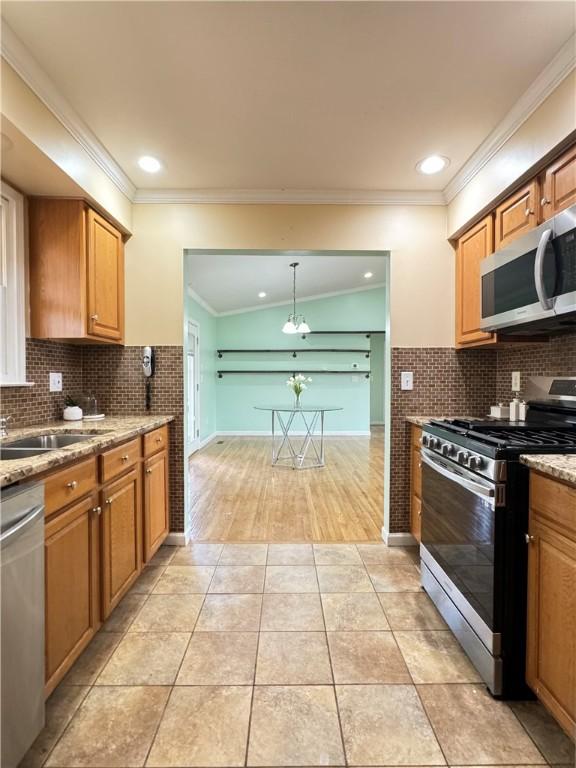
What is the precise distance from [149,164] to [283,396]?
573 cm

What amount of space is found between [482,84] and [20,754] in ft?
9.57

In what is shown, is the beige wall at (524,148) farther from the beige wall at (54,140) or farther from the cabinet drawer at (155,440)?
the cabinet drawer at (155,440)

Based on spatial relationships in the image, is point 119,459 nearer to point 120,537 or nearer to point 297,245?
point 120,537

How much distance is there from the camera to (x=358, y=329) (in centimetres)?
Result: 774

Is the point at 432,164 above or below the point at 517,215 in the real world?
above

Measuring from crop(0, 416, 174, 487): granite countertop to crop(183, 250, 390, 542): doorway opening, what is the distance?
809mm

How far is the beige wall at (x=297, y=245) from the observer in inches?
102

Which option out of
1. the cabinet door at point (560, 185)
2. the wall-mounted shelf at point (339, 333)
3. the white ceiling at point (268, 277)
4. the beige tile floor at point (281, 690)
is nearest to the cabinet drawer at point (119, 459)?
the beige tile floor at point (281, 690)

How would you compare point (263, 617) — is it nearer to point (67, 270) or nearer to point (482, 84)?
point (67, 270)

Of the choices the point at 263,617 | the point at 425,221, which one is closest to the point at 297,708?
the point at 263,617

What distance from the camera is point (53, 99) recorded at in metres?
1.64

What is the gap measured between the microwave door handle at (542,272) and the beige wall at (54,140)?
2174 millimetres

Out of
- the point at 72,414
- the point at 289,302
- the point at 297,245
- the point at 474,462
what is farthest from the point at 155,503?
the point at 289,302

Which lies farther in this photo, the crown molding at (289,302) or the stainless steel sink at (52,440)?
the crown molding at (289,302)
